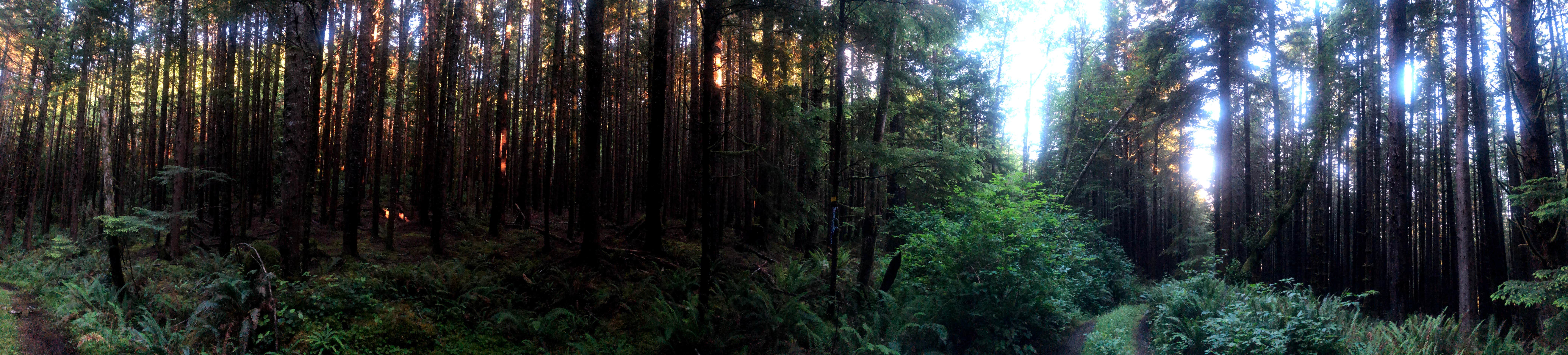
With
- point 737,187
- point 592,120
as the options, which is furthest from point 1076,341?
point 592,120

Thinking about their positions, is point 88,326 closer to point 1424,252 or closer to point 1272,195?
point 1272,195

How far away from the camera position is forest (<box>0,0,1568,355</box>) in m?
7.48

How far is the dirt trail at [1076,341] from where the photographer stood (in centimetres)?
966

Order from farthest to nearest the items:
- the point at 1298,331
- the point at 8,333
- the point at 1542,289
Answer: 1. the point at 1298,331
2. the point at 1542,289
3. the point at 8,333

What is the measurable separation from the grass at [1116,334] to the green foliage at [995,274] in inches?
21.9

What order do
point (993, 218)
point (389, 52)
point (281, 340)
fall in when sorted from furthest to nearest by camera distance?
point (389, 52), point (993, 218), point (281, 340)

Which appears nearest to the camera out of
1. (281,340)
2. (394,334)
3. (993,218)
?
(281,340)

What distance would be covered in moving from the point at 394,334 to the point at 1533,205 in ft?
47.4

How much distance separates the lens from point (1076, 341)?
10469mm

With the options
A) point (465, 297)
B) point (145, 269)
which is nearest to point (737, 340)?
point (465, 297)

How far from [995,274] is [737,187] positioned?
6043 mm

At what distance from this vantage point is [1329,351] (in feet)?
23.8

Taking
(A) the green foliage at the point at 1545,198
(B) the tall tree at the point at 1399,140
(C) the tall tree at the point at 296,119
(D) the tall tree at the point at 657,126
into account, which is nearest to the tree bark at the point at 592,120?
(D) the tall tree at the point at 657,126

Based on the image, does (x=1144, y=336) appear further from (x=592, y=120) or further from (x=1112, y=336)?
(x=592, y=120)
